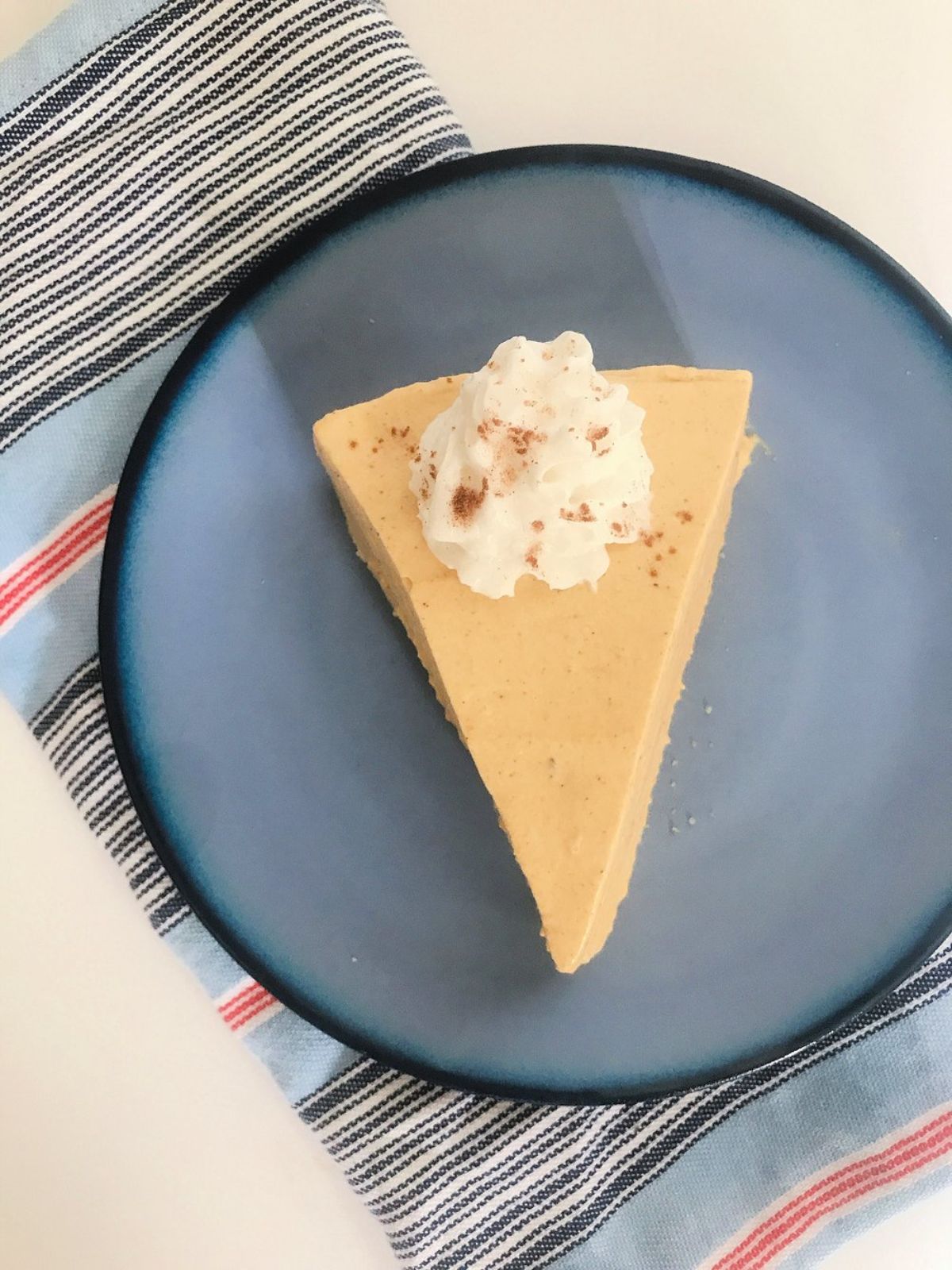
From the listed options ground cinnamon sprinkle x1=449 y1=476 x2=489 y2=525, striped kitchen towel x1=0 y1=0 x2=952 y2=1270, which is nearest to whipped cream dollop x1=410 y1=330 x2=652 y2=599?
ground cinnamon sprinkle x1=449 y1=476 x2=489 y2=525

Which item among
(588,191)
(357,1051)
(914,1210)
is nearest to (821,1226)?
(914,1210)

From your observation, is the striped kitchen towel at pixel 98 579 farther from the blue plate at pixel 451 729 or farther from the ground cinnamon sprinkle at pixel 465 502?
the ground cinnamon sprinkle at pixel 465 502

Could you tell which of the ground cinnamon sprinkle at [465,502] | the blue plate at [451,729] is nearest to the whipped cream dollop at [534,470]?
the ground cinnamon sprinkle at [465,502]

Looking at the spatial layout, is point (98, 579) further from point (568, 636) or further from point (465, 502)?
point (568, 636)

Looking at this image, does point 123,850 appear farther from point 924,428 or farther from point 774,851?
point 924,428

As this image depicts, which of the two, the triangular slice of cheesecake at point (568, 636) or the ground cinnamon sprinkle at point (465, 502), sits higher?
the ground cinnamon sprinkle at point (465, 502)

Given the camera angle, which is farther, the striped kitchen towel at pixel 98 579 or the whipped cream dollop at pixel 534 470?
the striped kitchen towel at pixel 98 579

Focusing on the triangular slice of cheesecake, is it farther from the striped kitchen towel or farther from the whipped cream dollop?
the striped kitchen towel
